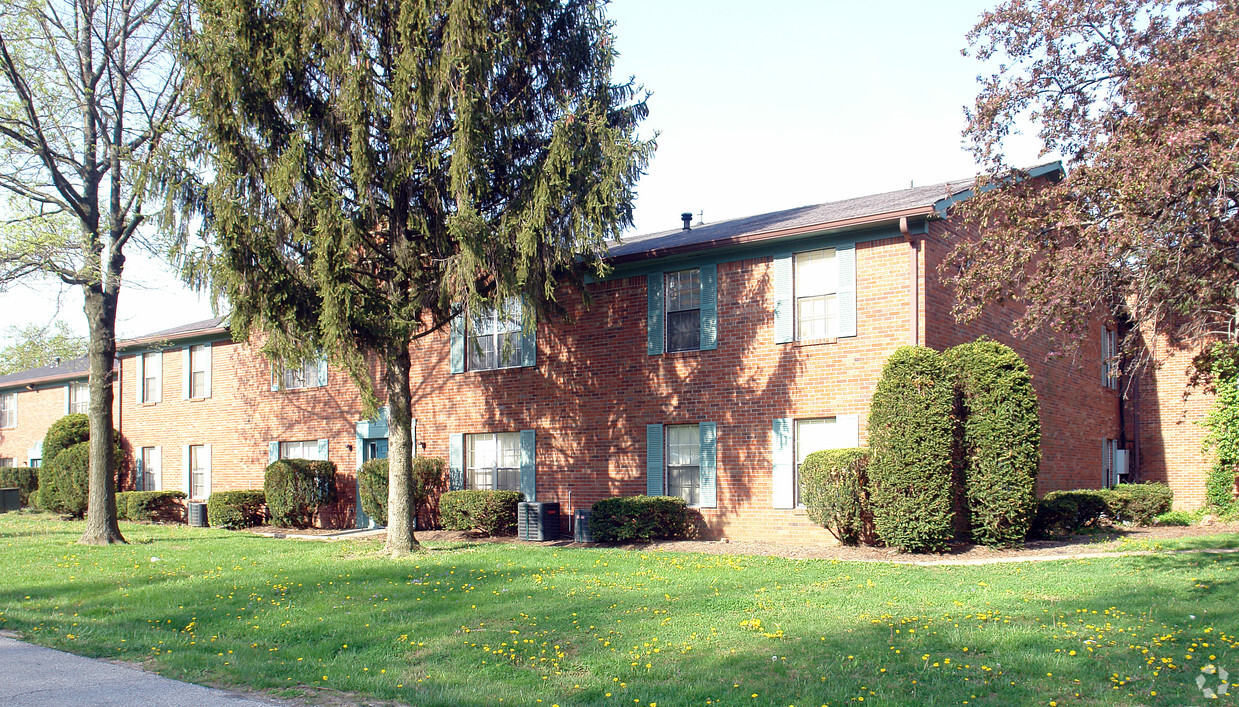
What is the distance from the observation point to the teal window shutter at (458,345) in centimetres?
1988

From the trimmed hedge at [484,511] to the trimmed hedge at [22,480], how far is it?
21137 mm

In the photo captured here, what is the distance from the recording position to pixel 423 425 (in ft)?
68.0

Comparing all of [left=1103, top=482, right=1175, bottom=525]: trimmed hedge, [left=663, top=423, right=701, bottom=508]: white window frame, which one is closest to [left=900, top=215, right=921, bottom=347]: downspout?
[left=663, top=423, right=701, bottom=508]: white window frame

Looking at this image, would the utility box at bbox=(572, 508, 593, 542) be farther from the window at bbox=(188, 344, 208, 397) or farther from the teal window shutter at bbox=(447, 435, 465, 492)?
the window at bbox=(188, 344, 208, 397)

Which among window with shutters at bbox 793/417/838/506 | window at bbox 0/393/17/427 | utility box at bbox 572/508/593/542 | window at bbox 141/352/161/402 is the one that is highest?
window at bbox 141/352/161/402

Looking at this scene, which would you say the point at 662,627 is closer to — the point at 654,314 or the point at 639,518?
the point at 639,518

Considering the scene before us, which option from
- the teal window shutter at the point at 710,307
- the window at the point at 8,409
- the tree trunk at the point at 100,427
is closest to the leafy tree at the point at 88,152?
the tree trunk at the point at 100,427

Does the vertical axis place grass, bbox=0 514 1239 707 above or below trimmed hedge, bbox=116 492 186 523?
above

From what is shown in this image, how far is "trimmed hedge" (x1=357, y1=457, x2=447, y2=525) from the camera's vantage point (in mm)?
19859

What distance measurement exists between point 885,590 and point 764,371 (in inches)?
246

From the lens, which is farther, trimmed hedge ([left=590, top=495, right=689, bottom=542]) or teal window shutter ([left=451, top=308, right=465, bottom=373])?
teal window shutter ([left=451, top=308, right=465, bottom=373])

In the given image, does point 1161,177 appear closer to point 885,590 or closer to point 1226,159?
point 1226,159

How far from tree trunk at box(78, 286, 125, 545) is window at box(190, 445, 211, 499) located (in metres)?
7.82

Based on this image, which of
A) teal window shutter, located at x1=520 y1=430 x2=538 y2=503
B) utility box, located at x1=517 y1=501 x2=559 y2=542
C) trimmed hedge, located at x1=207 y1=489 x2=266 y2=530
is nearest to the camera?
utility box, located at x1=517 y1=501 x2=559 y2=542
